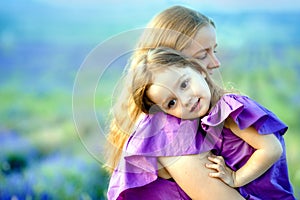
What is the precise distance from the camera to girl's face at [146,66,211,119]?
1.57 meters

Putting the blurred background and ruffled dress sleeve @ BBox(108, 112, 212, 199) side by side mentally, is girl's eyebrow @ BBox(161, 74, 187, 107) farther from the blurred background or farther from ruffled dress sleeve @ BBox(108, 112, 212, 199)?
the blurred background

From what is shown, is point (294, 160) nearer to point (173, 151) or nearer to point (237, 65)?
point (237, 65)

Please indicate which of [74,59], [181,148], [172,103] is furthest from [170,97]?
[74,59]

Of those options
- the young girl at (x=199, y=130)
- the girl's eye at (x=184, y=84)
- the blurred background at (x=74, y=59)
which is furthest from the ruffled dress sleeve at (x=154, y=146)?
the blurred background at (x=74, y=59)

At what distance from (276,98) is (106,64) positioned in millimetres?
2684

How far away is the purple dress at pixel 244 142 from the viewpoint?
1577 mm

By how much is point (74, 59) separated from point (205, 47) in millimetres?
2245

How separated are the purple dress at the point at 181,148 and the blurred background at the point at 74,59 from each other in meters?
1.80

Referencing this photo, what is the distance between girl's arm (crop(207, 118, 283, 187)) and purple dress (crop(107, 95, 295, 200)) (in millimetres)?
27

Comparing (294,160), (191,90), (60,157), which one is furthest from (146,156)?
(294,160)

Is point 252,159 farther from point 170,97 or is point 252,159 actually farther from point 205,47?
point 205,47

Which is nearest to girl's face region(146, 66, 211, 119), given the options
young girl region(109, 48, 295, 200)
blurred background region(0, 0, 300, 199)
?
young girl region(109, 48, 295, 200)

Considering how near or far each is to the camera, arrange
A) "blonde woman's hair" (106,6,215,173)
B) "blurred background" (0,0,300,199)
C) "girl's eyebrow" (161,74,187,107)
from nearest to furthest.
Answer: "girl's eyebrow" (161,74,187,107) → "blonde woman's hair" (106,6,215,173) → "blurred background" (0,0,300,199)

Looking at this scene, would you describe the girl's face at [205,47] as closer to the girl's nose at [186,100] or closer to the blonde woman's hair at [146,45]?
the blonde woman's hair at [146,45]
